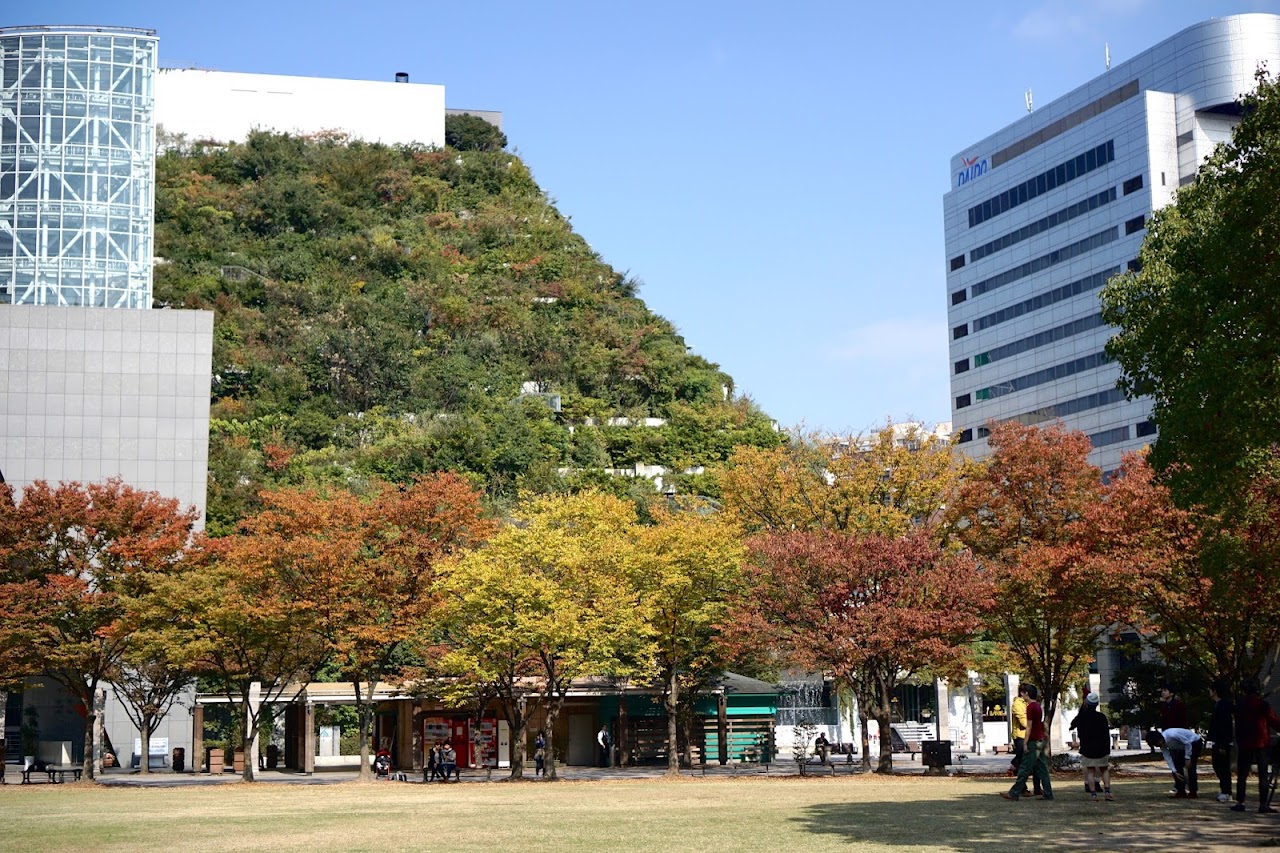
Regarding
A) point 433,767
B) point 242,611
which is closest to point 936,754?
point 433,767

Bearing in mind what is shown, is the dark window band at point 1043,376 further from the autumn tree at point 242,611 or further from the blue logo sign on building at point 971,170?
the autumn tree at point 242,611

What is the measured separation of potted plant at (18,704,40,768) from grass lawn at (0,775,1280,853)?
3012cm

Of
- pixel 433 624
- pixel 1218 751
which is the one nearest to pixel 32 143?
pixel 433 624

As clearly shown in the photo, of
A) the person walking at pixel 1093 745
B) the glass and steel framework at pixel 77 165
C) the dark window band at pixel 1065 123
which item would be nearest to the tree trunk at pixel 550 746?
the person walking at pixel 1093 745

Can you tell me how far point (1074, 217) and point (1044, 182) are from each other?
16.3 feet

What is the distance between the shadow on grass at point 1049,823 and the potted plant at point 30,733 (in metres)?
47.1

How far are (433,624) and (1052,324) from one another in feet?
227

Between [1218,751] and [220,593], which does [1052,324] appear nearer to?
[220,593]

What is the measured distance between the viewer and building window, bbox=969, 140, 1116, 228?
9700 cm

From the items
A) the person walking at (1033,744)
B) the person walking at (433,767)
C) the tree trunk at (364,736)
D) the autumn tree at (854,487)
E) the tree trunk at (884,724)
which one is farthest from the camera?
the autumn tree at (854,487)

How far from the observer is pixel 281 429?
82.3m

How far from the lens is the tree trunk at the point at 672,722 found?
4309cm

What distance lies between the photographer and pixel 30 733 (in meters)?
60.8

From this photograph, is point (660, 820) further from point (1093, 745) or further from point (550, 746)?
point (550, 746)
